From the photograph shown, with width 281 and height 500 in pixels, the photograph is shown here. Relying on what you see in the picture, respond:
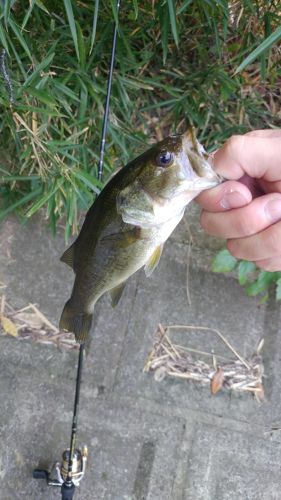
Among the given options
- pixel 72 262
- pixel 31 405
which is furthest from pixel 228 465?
pixel 72 262

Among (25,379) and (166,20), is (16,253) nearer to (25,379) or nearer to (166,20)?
(25,379)

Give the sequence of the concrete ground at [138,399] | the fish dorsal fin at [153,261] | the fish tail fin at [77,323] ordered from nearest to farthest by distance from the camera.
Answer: the fish dorsal fin at [153,261] < the fish tail fin at [77,323] < the concrete ground at [138,399]

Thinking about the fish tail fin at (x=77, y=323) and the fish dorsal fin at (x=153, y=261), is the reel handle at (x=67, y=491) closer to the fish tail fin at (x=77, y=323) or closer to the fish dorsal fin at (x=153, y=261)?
the fish tail fin at (x=77, y=323)

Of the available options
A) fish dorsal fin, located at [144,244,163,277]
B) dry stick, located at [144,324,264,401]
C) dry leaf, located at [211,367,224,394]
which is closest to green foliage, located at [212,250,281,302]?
dry stick, located at [144,324,264,401]

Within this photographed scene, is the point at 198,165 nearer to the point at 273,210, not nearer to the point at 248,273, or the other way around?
the point at 273,210

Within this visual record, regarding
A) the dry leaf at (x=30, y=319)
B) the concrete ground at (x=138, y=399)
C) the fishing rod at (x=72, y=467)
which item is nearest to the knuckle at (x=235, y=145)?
the fishing rod at (x=72, y=467)

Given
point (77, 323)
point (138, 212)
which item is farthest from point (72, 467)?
point (138, 212)

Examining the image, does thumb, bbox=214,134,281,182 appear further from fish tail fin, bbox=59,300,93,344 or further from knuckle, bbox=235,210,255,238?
fish tail fin, bbox=59,300,93,344
